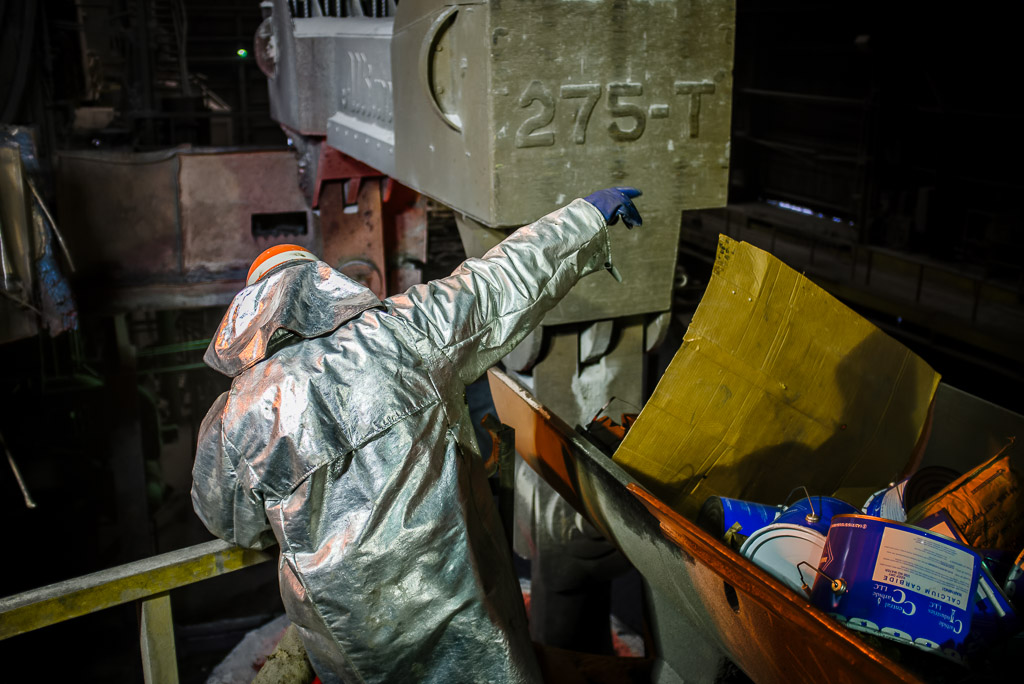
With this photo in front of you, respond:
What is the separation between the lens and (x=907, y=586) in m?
2.35

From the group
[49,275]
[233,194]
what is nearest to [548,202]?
[49,275]

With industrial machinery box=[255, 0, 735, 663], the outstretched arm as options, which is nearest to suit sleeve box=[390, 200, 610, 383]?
the outstretched arm

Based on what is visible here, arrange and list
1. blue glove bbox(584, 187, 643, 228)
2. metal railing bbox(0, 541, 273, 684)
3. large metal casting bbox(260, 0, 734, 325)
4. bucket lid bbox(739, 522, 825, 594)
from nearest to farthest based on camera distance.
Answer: metal railing bbox(0, 541, 273, 684), bucket lid bbox(739, 522, 825, 594), blue glove bbox(584, 187, 643, 228), large metal casting bbox(260, 0, 734, 325)

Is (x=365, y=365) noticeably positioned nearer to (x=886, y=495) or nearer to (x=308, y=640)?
(x=308, y=640)

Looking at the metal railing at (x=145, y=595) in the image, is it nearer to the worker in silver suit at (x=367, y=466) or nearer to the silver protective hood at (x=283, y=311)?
the worker in silver suit at (x=367, y=466)

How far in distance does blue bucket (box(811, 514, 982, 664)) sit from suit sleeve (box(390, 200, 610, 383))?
3.64ft

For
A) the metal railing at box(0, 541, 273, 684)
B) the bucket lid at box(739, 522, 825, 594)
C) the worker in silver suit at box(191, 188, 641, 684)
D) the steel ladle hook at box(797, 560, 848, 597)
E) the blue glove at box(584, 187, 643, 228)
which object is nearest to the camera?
the worker in silver suit at box(191, 188, 641, 684)

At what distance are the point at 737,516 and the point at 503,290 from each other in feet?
3.87

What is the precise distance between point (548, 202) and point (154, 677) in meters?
2.02

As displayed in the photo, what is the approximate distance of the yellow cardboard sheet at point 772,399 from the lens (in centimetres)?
296

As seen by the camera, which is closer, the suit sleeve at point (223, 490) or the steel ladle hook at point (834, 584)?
the suit sleeve at point (223, 490)

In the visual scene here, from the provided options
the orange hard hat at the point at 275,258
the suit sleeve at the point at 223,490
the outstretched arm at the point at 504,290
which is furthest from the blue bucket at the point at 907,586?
the orange hard hat at the point at 275,258

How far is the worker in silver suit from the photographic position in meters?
2.12

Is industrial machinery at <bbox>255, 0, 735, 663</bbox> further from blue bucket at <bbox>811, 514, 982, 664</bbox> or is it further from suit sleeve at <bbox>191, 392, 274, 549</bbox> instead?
suit sleeve at <bbox>191, 392, 274, 549</bbox>
